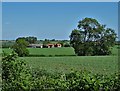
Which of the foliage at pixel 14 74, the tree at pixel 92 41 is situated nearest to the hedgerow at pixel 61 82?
the foliage at pixel 14 74

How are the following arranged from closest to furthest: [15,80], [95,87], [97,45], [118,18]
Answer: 1. [95,87]
2. [15,80]
3. [118,18]
4. [97,45]

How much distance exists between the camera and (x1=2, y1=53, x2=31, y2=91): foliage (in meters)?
4.75

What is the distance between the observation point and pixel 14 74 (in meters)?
5.20

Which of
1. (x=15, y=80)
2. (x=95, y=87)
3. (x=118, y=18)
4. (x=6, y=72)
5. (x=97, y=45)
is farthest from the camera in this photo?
(x=97, y=45)

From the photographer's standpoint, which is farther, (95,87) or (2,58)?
(2,58)

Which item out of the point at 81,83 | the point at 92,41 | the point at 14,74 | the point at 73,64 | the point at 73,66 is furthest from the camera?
the point at 92,41

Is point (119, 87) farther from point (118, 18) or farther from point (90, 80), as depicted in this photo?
point (118, 18)

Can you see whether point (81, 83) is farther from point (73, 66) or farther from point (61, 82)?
point (73, 66)

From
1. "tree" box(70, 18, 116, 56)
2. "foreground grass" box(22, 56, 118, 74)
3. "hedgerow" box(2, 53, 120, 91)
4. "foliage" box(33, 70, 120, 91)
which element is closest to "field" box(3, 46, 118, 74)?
"foreground grass" box(22, 56, 118, 74)

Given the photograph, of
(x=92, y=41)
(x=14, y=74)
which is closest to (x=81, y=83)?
(x=14, y=74)

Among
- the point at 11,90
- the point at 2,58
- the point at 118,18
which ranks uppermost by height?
the point at 118,18

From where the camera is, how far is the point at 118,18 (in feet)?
18.8

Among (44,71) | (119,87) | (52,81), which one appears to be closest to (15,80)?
(52,81)

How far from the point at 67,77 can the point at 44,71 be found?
3.43 ft
